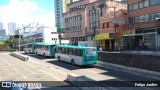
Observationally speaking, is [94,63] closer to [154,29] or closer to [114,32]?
[154,29]

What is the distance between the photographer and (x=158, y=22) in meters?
44.9

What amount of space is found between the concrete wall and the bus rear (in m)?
1.76

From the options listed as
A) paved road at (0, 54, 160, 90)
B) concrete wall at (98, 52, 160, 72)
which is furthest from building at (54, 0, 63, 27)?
paved road at (0, 54, 160, 90)

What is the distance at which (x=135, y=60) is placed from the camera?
29359 mm

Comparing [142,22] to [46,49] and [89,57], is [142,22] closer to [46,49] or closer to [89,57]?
[46,49]

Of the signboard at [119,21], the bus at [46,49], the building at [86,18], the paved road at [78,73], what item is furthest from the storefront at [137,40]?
the bus at [46,49]

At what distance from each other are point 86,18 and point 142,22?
79.7ft

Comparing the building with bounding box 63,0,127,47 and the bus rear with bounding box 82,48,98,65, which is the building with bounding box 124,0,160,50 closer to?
the building with bounding box 63,0,127,47

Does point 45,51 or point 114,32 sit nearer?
point 45,51

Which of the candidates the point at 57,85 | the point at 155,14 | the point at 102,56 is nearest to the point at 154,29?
the point at 155,14

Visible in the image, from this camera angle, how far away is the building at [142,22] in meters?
47.3

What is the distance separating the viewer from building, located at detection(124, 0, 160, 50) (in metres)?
47.3

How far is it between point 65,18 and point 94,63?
5085cm

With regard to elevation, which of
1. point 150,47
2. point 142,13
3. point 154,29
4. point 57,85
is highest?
point 142,13
